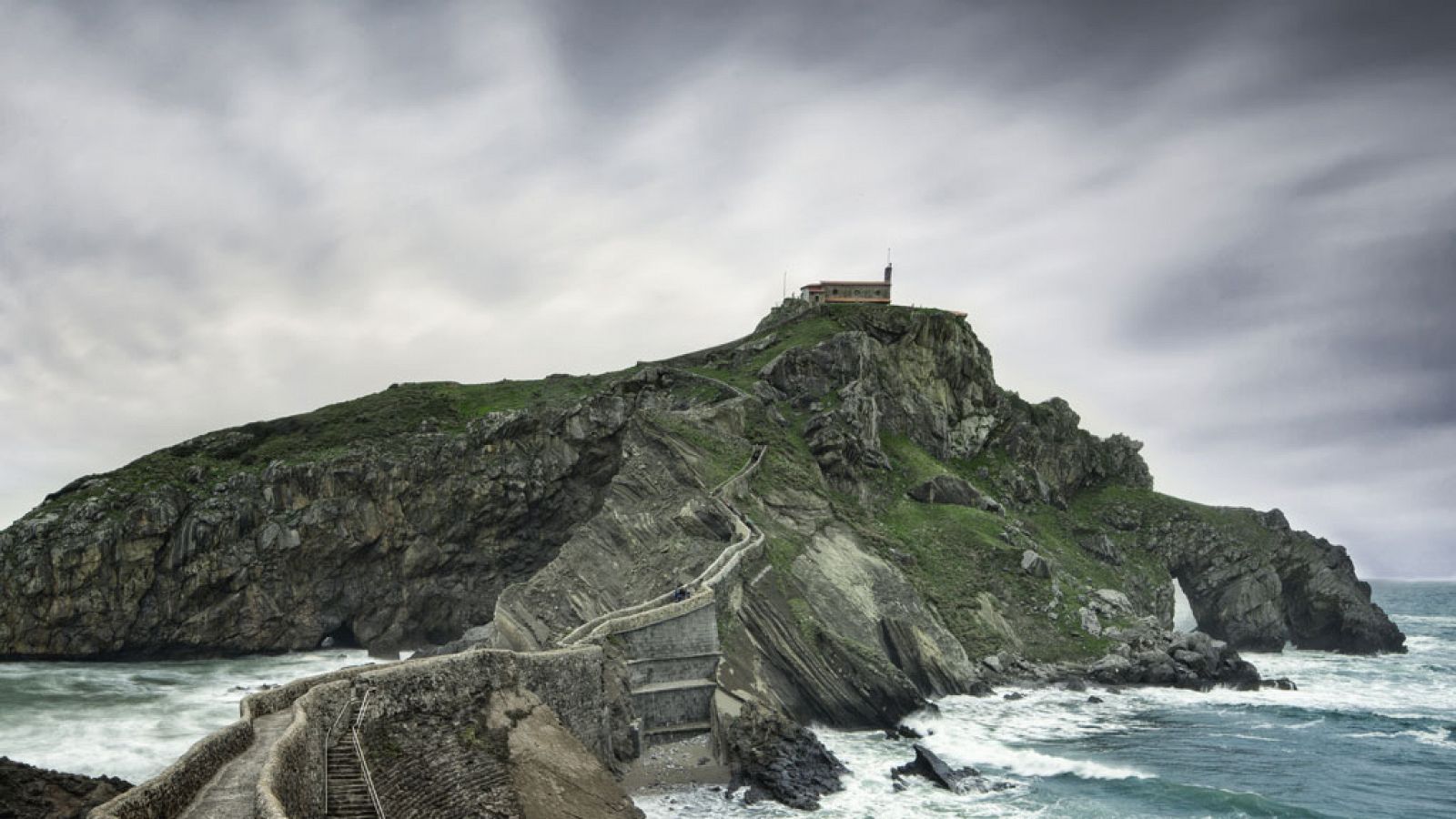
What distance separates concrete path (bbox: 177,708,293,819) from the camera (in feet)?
53.2

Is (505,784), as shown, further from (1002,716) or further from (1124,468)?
(1124,468)

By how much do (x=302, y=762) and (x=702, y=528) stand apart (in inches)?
1371

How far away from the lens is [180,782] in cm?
A: 1655

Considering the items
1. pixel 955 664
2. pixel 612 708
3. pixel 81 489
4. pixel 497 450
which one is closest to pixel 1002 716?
pixel 955 664

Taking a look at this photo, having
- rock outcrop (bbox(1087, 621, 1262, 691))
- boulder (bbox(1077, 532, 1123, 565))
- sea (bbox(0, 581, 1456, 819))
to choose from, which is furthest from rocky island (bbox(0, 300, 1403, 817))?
sea (bbox(0, 581, 1456, 819))

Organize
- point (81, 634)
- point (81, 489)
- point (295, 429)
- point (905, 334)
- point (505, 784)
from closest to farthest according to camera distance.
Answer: point (505, 784), point (81, 634), point (81, 489), point (295, 429), point (905, 334)

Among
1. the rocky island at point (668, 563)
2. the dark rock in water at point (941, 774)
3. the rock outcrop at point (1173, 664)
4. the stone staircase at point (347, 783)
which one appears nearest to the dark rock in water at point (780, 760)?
the rocky island at point (668, 563)

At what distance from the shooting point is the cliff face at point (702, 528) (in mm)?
53438

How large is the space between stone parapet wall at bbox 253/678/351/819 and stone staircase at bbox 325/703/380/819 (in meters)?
0.26

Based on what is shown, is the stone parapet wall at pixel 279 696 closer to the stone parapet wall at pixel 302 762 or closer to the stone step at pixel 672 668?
the stone parapet wall at pixel 302 762

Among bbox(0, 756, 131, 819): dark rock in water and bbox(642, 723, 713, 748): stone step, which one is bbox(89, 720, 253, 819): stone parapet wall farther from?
bbox(642, 723, 713, 748): stone step

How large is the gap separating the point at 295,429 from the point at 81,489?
17.7 m

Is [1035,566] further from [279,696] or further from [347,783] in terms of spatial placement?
[347,783]

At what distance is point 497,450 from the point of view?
80.8 meters
